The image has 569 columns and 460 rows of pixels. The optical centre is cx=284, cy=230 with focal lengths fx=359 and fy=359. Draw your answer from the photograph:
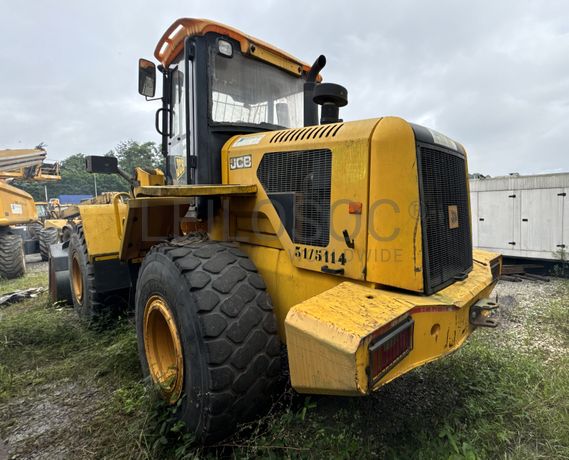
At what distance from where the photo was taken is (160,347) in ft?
9.16

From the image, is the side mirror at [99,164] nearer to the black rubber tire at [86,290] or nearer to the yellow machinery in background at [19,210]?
the black rubber tire at [86,290]

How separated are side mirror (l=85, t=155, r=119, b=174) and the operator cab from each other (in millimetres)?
Result: 569

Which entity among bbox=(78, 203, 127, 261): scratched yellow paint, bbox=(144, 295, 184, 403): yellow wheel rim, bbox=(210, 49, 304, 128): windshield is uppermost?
bbox=(210, 49, 304, 128): windshield

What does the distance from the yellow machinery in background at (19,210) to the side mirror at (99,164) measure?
750cm

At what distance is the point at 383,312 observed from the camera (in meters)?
1.71

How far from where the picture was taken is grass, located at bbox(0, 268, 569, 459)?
2.08m

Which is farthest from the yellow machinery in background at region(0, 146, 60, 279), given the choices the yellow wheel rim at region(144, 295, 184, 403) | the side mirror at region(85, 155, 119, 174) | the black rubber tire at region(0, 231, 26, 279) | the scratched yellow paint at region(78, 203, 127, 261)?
the yellow wheel rim at region(144, 295, 184, 403)

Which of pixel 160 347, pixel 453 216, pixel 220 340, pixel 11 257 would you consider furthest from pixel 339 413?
pixel 11 257

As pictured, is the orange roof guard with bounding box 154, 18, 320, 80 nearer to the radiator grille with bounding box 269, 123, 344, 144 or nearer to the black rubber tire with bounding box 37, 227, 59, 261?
the radiator grille with bounding box 269, 123, 344, 144

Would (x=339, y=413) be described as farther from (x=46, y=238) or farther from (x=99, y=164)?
(x=46, y=238)

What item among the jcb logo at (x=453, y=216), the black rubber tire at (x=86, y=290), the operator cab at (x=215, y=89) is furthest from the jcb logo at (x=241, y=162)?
the black rubber tire at (x=86, y=290)

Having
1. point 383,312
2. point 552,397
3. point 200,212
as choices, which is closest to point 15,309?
point 200,212

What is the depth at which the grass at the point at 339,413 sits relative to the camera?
2084 millimetres

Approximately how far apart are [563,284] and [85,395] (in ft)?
23.5
